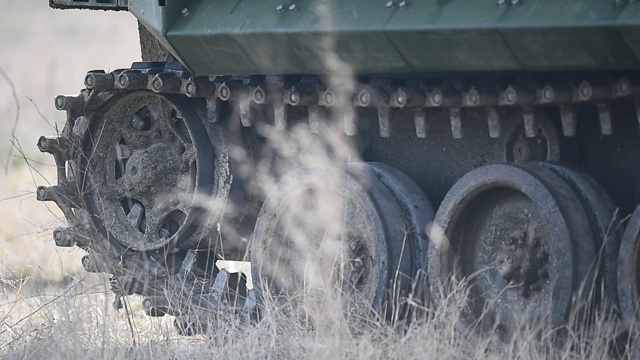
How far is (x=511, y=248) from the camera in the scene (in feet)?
20.7

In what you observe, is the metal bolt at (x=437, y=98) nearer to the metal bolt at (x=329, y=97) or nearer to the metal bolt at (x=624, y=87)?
the metal bolt at (x=329, y=97)

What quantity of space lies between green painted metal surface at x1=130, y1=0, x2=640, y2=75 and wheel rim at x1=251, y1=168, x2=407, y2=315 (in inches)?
22.3

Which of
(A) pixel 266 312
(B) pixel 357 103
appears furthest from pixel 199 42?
(A) pixel 266 312

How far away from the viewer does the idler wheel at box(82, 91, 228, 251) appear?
750cm

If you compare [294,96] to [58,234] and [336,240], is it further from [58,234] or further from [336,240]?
[58,234]

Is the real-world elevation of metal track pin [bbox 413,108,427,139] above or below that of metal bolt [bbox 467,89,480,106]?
below

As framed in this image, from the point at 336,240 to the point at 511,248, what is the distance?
100 cm

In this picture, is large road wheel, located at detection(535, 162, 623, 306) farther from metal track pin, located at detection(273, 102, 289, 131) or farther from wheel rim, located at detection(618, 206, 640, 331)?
metal track pin, located at detection(273, 102, 289, 131)

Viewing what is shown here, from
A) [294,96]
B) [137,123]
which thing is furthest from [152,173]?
[294,96]

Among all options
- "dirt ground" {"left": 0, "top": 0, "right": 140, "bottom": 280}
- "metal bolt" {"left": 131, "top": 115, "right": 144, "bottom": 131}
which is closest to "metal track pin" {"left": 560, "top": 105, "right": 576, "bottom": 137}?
"metal bolt" {"left": 131, "top": 115, "right": 144, "bottom": 131}

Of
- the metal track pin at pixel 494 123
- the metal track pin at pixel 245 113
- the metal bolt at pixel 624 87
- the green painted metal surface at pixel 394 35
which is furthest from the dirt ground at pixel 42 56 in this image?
the metal bolt at pixel 624 87

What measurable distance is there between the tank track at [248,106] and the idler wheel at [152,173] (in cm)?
6

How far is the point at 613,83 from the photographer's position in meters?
5.78

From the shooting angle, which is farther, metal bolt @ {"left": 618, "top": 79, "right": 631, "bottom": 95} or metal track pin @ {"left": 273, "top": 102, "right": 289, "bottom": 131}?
metal track pin @ {"left": 273, "top": 102, "right": 289, "bottom": 131}
